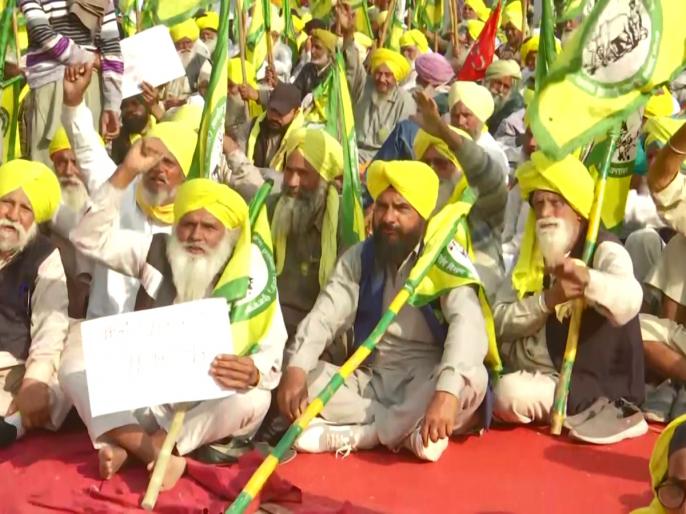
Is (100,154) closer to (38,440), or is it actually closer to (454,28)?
(38,440)

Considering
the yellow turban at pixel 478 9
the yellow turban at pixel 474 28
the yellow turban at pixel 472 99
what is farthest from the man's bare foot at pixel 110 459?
the yellow turban at pixel 478 9

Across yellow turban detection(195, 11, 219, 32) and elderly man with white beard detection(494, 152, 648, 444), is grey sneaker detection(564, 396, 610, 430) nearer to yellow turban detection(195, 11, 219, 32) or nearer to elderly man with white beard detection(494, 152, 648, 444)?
elderly man with white beard detection(494, 152, 648, 444)

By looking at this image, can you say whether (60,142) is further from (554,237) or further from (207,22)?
(207,22)

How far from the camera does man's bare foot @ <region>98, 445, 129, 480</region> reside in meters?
3.95

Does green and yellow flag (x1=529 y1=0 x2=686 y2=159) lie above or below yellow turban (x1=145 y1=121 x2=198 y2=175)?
above

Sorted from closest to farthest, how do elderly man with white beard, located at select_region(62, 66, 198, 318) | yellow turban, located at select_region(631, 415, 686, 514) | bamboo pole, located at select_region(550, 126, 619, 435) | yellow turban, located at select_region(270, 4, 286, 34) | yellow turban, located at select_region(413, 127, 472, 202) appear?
yellow turban, located at select_region(631, 415, 686, 514)
bamboo pole, located at select_region(550, 126, 619, 435)
elderly man with white beard, located at select_region(62, 66, 198, 318)
yellow turban, located at select_region(413, 127, 472, 202)
yellow turban, located at select_region(270, 4, 286, 34)

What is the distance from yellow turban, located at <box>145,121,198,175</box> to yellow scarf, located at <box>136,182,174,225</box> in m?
0.19

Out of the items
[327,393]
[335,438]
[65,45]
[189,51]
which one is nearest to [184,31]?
[189,51]

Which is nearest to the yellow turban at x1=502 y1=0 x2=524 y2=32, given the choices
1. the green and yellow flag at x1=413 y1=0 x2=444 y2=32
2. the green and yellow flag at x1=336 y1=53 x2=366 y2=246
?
the green and yellow flag at x1=413 y1=0 x2=444 y2=32

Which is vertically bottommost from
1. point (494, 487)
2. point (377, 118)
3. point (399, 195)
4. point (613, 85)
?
point (377, 118)

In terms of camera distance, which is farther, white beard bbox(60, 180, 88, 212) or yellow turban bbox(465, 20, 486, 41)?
yellow turban bbox(465, 20, 486, 41)

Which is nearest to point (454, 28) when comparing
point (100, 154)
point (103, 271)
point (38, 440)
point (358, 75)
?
point (358, 75)

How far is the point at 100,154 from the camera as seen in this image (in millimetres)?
5391

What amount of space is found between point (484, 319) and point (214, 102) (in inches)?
57.5
